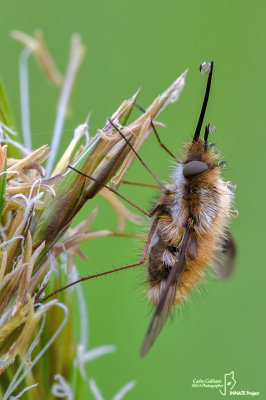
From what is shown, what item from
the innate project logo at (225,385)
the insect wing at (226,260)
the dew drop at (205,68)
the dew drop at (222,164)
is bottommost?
the innate project logo at (225,385)

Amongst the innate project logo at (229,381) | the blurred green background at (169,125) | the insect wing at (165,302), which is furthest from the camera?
the blurred green background at (169,125)

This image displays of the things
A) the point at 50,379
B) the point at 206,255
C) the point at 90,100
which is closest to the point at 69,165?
the point at 50,379

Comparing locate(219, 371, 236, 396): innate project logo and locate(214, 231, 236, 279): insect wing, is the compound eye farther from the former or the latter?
locate(219, 371, 236, 396): innate project logo

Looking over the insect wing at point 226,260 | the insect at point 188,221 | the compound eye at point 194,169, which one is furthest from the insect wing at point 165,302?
the insect wing at point 226,260

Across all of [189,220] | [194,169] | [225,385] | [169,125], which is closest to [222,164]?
[194,169]

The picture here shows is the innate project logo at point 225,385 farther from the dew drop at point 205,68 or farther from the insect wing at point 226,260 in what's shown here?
the dew drop at point 205,68

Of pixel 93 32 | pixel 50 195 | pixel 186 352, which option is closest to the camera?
pixel 50 195

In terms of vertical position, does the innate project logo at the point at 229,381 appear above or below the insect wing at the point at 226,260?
below

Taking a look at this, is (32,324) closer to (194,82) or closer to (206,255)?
(206,255)

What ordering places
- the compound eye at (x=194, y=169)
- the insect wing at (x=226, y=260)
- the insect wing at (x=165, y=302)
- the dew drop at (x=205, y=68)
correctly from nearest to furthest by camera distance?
the insect wing at (x=165, y=302) < the dew drop at (x=205, y=68) < the compound eye at (x=194, y=169) < the insect wing at (x=226, y=260)
